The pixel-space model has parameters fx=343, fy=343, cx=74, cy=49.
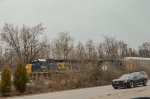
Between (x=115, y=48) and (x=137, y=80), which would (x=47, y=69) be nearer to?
(x=137, y=80)

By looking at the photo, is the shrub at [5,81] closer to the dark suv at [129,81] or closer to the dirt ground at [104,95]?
the dirt ground at [104,95]

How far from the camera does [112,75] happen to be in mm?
49906

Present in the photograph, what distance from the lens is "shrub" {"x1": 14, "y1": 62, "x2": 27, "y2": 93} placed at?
118ft

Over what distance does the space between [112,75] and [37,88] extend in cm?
1532

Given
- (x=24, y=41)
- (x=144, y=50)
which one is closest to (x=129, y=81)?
(x=24, y=41)

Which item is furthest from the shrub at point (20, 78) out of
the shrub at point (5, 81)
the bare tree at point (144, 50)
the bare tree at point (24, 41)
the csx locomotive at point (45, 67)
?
the bare tree at point (144, 50)

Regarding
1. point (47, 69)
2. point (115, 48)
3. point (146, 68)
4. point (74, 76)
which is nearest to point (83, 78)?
point (74, 76)

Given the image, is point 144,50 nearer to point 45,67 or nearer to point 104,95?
point 45,67

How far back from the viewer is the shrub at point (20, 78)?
118 feet

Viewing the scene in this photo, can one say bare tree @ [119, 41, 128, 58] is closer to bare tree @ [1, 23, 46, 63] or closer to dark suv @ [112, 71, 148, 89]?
bare tree @ [1, 23, 46, 63]

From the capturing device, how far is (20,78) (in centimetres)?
3641

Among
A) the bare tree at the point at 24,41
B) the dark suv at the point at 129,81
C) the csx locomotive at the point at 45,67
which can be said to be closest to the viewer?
the dark suv at the point at 129,81

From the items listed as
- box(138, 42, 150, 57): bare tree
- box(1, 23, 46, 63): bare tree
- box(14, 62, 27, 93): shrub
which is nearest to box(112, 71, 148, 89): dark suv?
box(14, 62, 27, 93): shrub

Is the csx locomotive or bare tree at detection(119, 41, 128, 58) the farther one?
A: bare tree at detection(119, 41, 128, 58)
